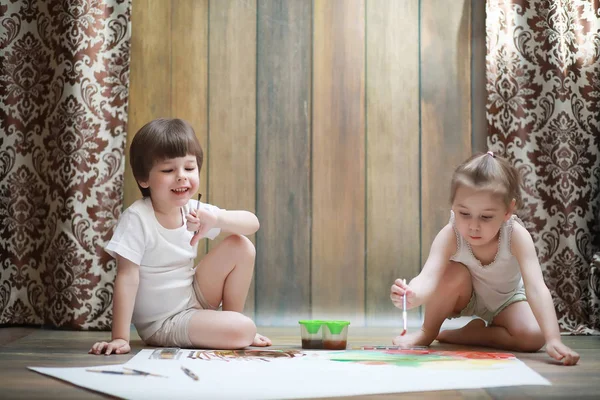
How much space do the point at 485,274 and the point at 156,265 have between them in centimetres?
78

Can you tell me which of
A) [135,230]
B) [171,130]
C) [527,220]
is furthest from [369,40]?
[135,230]

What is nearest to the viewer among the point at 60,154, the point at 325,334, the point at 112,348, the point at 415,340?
the point at 112,348

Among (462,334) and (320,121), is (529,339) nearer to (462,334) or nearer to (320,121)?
(462,334)

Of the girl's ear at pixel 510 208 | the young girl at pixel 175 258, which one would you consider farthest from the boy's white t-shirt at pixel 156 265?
the girl's ear at pixel 510 208

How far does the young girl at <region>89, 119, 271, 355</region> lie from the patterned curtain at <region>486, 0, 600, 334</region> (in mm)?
945

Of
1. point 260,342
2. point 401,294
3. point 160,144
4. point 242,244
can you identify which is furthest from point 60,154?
point 401,294

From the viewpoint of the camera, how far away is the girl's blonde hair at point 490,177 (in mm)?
1654

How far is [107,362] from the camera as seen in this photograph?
4.66ft

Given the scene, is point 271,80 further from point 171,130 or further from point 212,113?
point 171,130

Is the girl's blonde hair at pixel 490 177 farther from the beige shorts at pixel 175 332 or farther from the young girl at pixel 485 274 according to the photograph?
the beige shorts at pixel 175 332

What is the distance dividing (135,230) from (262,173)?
2.47 feet

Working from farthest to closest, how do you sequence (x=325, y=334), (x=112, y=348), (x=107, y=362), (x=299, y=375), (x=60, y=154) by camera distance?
(x=60, y=154) → (x=325, y=334) → (x=112, y=348) → (x=107, y=362) → (x=299, y=375)

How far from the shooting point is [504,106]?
88.3 inches

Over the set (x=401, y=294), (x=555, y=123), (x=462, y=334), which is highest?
(x=555, y=123)
